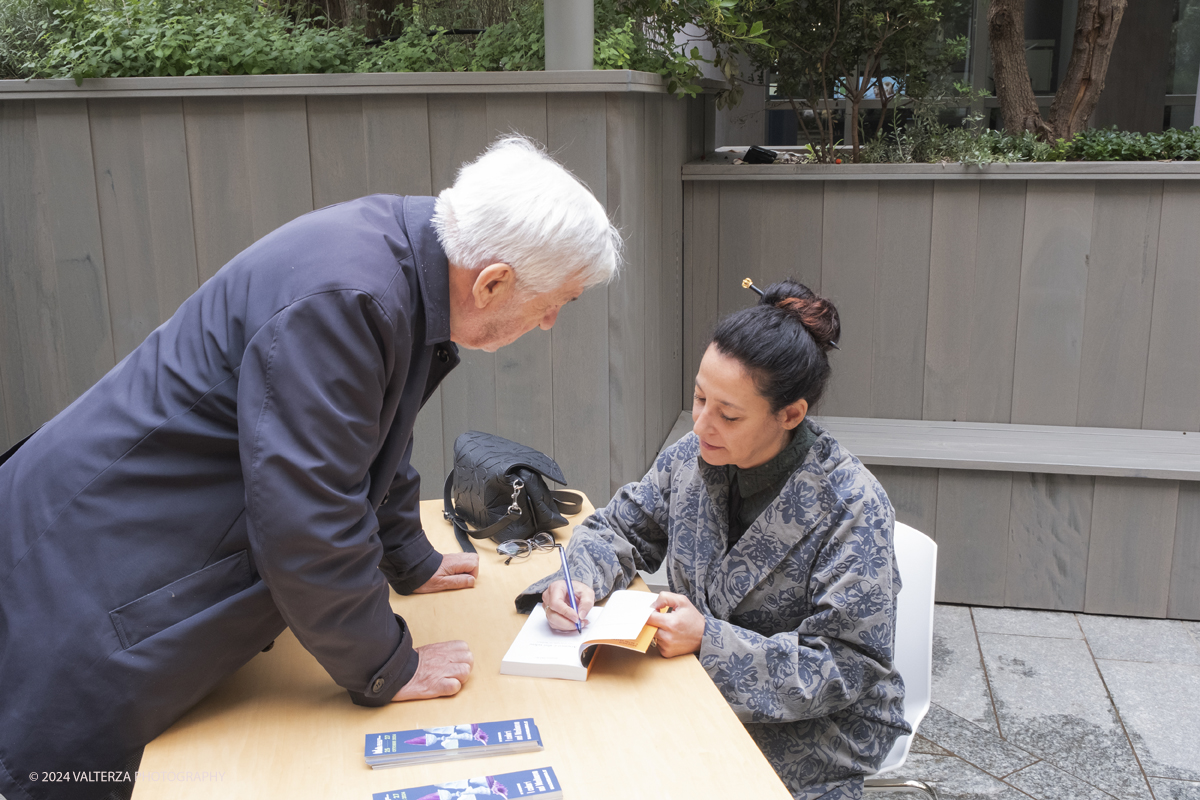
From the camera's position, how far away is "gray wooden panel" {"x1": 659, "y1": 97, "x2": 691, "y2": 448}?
361 cm

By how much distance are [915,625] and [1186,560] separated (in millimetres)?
2055

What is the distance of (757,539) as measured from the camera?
1.73 m

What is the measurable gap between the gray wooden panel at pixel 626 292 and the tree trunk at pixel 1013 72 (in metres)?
1.90

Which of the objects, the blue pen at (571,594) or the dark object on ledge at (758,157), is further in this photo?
the dark object on ledge at (758,157)

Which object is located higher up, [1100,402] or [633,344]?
[633,344]

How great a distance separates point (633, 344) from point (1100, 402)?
6.19ft

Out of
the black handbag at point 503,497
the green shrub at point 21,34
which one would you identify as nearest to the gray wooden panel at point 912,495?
the black handbag at point 503,497

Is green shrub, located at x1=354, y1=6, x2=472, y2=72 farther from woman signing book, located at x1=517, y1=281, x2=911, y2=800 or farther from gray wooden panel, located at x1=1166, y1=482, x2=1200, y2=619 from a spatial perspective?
gray wooden panel, located at x1=1166, y1=482, x2=1200, y2=619

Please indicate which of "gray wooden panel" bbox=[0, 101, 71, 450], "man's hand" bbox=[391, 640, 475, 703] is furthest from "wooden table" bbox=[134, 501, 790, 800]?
"gray wooden panel" bbox=[0, 101, 71, 450]

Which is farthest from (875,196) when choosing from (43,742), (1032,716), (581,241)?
(43,742)

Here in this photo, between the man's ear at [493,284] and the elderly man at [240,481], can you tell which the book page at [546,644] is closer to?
the elderly man at [240,481]

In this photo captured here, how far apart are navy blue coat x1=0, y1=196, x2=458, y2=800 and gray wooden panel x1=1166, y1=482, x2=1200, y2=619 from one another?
10.0 ft

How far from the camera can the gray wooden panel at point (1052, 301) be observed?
355cm

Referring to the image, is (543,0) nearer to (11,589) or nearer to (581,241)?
(581,241)
